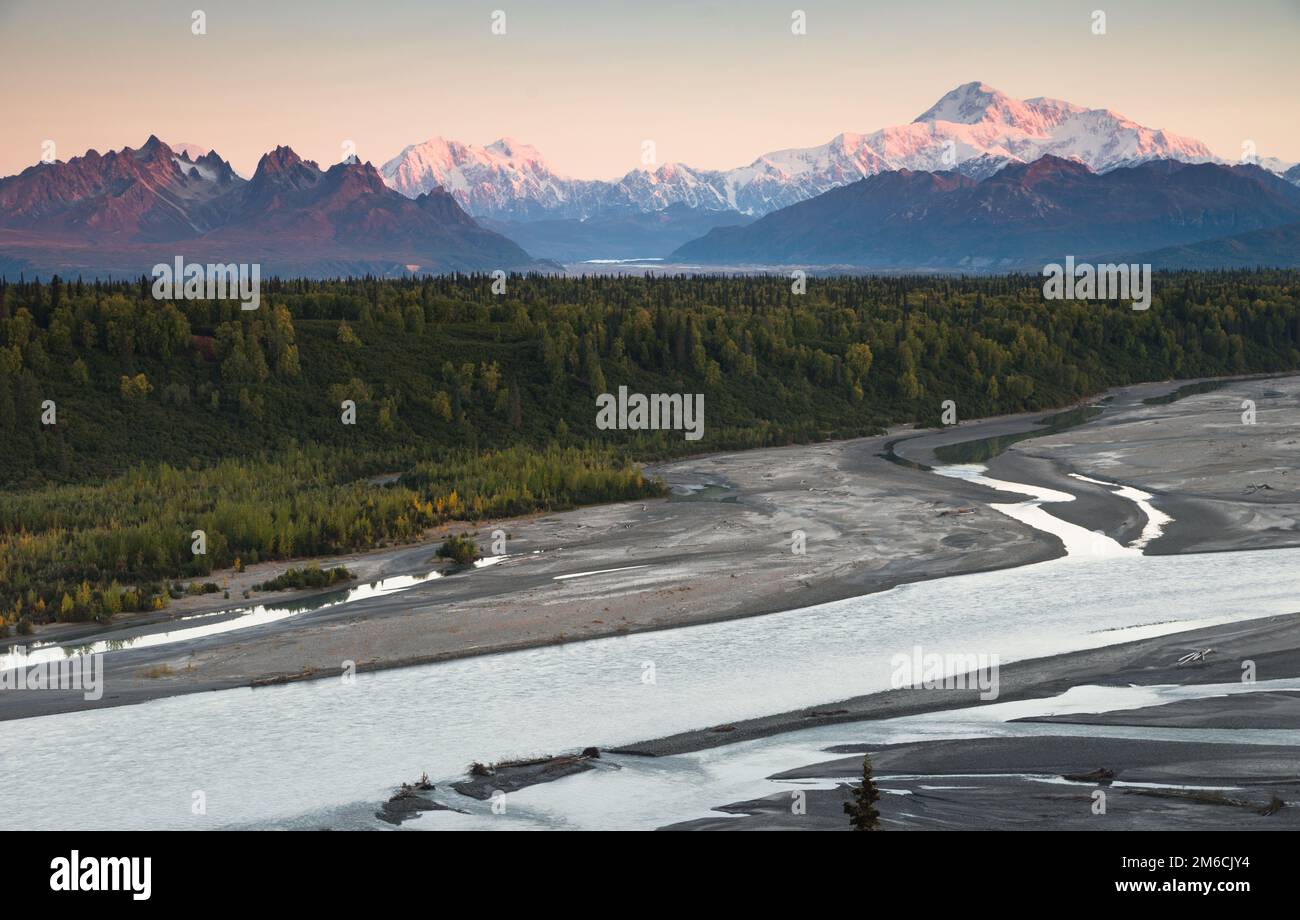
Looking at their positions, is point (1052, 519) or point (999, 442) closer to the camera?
point (1052, 519)

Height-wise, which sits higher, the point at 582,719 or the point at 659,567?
the point at 659,567

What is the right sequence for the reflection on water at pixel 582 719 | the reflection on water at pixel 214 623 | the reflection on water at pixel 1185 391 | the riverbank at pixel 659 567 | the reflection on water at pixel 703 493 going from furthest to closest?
the reflection on water at pixel 1185 391
the reflection on water at pixel 703 493
the reflection on water at pixel 214 623
the riverbank at pixel 659 567
the reflection on water at pixel 582 719

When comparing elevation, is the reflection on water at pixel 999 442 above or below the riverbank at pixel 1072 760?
above

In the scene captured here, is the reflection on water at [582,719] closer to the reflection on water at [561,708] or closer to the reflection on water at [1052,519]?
the reflection on water at [561,708]

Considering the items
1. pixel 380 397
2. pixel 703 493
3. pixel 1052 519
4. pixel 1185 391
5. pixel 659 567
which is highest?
pixel 380 397

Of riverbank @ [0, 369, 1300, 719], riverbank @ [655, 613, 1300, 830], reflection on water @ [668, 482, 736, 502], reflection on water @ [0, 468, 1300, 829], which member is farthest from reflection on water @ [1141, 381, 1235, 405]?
riverbank @ [655, 613, 1300, 830]

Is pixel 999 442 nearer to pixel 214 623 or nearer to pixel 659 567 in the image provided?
pixel 659 567

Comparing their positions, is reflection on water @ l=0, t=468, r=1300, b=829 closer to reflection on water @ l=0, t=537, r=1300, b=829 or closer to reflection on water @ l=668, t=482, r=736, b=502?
reflection on water @ l=0, t=537, r=1300, b=829

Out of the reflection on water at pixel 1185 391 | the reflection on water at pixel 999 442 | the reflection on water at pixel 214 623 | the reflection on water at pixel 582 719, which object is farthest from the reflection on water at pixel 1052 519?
the reflection on water at pixel 1185 391

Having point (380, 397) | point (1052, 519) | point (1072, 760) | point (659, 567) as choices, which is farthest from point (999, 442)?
point (1072, 760)
